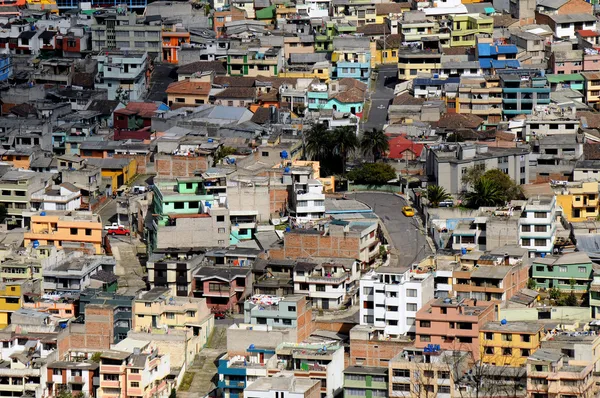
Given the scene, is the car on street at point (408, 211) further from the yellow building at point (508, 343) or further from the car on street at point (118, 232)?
the yellow building at point (508, 343)

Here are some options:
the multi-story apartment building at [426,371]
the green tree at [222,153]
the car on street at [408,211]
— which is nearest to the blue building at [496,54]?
the green tree at [222,153]

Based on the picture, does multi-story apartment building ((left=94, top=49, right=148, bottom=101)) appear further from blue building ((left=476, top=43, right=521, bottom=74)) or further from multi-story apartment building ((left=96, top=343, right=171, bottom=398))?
multi-story apartment building ((left=96, top=343, right=171, bottom=398))

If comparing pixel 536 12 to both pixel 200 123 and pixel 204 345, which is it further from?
pixel 204 345

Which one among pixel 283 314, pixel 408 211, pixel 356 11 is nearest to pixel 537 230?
pixel 408 211

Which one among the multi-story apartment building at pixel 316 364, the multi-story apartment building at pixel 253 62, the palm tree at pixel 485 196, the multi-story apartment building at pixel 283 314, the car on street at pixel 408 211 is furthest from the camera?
the multi-story apartment building at pixel 253 62

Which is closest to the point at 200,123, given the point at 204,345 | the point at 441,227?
the point at 441,227

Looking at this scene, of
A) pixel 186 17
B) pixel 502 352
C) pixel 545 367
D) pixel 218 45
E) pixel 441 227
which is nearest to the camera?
pixel 545 367

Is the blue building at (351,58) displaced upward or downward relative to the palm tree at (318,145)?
upward
